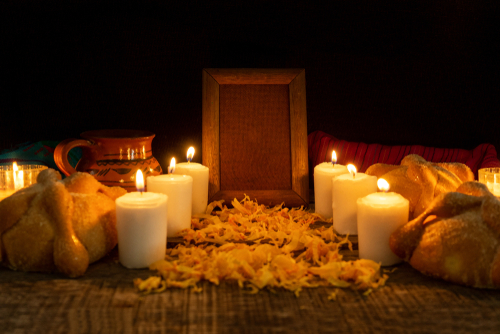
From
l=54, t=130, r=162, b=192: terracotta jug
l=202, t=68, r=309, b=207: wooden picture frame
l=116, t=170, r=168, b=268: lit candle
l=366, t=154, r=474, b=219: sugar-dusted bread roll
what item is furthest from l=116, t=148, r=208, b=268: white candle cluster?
l=366, t=154, r=474, b=219: sugar-dusted bread roll

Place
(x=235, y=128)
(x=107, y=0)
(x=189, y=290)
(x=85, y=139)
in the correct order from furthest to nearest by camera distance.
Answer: (x=107, y=0) < (x=235, y=128) < (x=85, y=139) < (x=189, y=290)

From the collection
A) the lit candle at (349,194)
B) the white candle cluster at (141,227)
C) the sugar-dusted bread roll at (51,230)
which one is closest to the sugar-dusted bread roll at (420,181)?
the lit candle at (349,194)

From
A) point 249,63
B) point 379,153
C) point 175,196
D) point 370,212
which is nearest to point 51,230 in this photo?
point 175,196

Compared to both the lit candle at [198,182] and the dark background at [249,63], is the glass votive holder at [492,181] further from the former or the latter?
the lit candle at [198,182]

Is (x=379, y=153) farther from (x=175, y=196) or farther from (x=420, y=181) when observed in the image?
(x=175, y=196)

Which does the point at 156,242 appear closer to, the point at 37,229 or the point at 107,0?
the point at 37,229

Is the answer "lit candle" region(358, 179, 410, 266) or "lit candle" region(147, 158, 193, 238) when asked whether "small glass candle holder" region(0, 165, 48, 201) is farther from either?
"lit candle" region(358, 179, 410, 266)

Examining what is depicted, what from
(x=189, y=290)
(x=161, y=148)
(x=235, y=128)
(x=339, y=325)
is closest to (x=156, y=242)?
(x=189, y=290)
